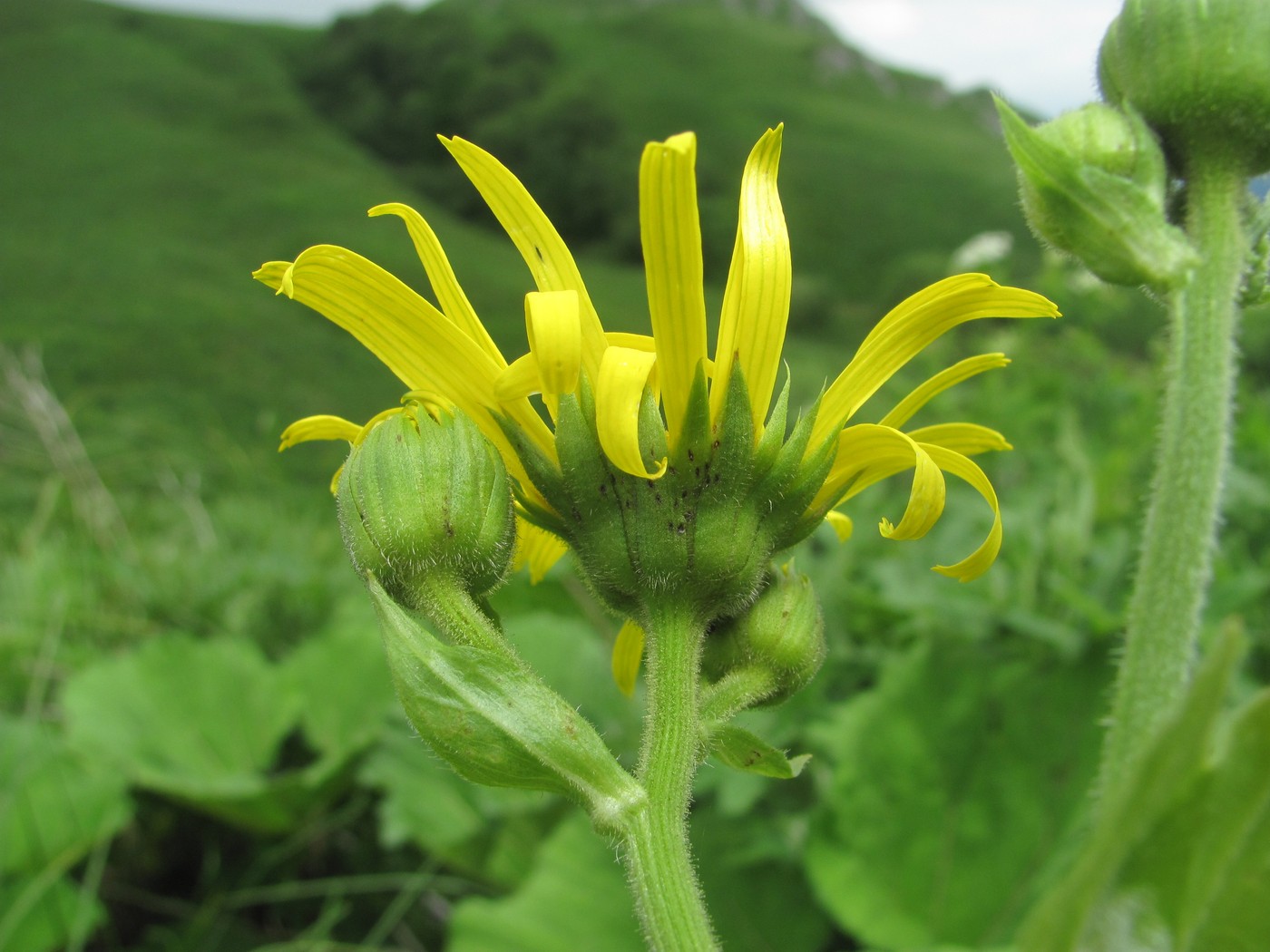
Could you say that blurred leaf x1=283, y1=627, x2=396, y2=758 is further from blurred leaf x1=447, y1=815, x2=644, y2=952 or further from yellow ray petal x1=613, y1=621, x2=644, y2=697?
yellow ray petal x1=613, y1=621, x2=644, y2=697

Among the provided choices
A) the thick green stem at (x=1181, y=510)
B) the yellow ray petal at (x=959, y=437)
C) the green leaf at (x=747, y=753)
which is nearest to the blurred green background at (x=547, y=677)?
the thick green stem at (x=1181, y=510)

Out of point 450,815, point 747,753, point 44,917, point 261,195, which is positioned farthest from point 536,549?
Result: point 261,195

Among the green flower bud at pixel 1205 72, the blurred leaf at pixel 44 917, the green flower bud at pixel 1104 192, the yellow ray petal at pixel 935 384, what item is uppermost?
the green flower bud at pixel 1205 72

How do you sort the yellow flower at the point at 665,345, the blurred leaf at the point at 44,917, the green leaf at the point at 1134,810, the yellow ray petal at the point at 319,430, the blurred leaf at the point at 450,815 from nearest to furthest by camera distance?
the green leaf at the point at 1134,810
the yellow flower at the point at 665,345
the yellow ray petal at the point at 319,430
the blurred leaf at the point at 44,917
the blurred leaf at the point at 450,815

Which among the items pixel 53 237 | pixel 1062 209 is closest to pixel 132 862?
pixel 1062 209

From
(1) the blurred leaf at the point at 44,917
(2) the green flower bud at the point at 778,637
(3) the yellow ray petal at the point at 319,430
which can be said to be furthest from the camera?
(1) the blurred leaf at the point at 44,917

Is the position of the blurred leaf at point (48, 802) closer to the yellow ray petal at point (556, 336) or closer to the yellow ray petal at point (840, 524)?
the yellow ray petal at point (840, 524)
